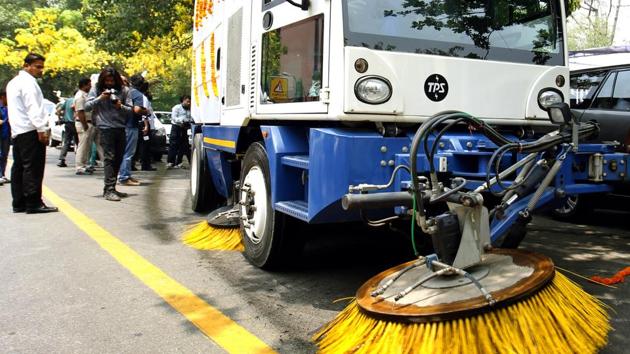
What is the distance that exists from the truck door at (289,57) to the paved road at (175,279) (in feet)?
4.09

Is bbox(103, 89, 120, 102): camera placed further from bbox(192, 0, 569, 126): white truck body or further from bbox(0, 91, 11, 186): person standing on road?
bbox(192, 0, 569, 126): white truck body

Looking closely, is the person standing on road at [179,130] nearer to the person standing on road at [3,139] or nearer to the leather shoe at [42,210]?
the person standing on road at [3,139]

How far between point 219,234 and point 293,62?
2.13m

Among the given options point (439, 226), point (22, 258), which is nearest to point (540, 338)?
point (439, 226)

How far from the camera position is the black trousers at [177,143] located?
43.8 feet

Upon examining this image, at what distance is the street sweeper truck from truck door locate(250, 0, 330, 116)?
0.05 ft

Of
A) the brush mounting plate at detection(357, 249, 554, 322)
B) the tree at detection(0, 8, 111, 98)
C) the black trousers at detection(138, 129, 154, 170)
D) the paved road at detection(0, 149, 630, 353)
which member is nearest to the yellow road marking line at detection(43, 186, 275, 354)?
the paved road at detection(0, 149, 630, 353)

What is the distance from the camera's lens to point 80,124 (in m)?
11.6

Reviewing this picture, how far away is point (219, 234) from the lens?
5.43 meters

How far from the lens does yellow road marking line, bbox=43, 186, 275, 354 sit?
3039 mm

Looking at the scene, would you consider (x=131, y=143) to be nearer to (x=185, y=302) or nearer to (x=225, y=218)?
(x=225, y=218)

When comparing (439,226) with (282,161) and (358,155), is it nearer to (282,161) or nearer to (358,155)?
(358,155)

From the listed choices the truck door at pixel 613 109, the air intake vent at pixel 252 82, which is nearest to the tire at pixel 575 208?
the truck door at pixel 613 109

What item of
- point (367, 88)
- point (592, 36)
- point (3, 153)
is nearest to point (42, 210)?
point (3, 153)
